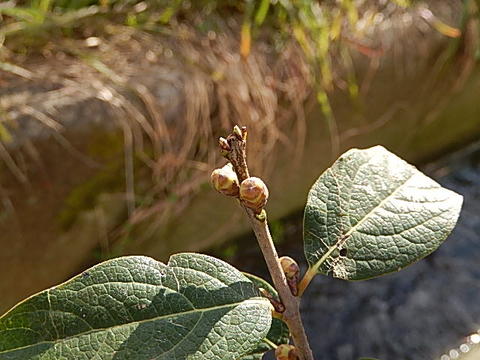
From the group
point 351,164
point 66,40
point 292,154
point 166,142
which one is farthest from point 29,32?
point 351,164

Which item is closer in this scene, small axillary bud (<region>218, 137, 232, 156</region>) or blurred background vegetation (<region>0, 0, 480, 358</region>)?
small axillary bud (<region>218, 137, 232, 156</region>)

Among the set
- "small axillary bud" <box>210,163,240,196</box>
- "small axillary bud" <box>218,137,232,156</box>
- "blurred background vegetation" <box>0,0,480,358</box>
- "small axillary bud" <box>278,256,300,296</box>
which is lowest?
"small axillary bud" <box>278,256,300,296</box>

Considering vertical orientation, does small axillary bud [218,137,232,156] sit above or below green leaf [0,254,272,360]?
above

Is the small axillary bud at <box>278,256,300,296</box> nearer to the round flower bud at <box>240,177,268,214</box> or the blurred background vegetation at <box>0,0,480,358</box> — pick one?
the round flower bud at <box>240,177,268,214</box>

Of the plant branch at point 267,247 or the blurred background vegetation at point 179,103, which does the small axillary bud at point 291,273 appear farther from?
the blurred background vegetation at point 179,103

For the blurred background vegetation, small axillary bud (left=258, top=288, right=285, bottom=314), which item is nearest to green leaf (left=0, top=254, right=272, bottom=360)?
small axillary bud (left=258, top=288, right=285, bottom=314)

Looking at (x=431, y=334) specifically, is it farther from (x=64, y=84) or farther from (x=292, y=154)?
(x=64, y=84)
